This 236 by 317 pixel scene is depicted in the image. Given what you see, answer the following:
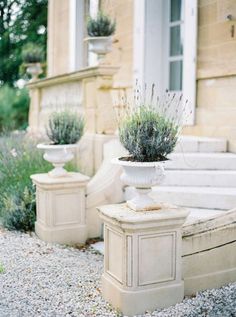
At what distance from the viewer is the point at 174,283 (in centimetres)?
365

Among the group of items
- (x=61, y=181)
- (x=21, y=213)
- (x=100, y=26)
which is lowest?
(x=21, y=213)

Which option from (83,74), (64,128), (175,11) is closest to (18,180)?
(64,128)

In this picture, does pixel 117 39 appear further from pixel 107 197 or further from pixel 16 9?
pixel 16 9

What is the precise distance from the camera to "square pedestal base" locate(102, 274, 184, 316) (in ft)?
11.5

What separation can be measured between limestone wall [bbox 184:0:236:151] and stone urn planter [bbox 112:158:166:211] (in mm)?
2772

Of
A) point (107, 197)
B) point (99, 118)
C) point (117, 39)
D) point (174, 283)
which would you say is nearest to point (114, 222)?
point (174, 283)

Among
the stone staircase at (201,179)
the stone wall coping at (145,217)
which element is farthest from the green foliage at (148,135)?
the stone staircase at (201,179)

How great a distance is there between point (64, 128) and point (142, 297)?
2.40 meters

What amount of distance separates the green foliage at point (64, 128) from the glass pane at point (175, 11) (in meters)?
2.82

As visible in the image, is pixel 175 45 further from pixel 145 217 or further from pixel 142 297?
pixel 142 297

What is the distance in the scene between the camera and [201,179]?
538 cm

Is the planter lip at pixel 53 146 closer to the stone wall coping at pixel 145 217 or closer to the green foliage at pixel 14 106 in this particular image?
the stone wall coping at pixel 145 217

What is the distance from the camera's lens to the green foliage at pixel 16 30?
14.4 m

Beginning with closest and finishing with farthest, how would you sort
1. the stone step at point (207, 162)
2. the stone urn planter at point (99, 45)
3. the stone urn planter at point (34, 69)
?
the stone step at point (207, 162)
the stone urn planter at point (99, 45)
the stone urn planter at point (34, 69)
